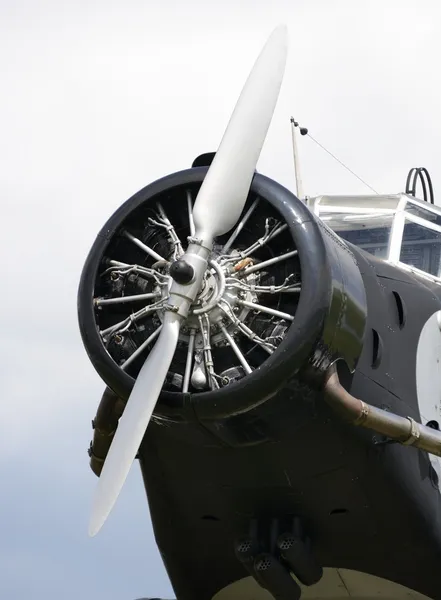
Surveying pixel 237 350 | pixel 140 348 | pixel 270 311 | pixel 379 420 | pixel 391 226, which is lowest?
pixel 379 420

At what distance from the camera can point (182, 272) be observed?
1141 cm

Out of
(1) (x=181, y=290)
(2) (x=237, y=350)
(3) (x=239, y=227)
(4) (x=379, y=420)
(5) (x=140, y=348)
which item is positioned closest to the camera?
(1) (x=181, y=290)

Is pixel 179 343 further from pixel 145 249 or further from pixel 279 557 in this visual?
pixel 279 557

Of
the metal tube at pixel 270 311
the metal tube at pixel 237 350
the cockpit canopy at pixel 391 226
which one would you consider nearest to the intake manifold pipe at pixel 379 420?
the metal tube at pixel 270 311

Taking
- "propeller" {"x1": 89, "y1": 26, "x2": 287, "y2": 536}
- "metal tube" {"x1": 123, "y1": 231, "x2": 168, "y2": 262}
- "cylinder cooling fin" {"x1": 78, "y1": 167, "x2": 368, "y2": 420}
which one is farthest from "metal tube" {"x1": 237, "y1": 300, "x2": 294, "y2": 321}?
"metal tube" {"x1": 123, "y1": 231, "x2": 168, "y2": 262}

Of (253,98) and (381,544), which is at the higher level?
(253,98)

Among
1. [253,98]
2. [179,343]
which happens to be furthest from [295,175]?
[179,343]

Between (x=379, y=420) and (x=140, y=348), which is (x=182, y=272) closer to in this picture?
(x=140, y=348)

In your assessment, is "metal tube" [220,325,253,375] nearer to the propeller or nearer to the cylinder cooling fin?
the cylinder cooling fin

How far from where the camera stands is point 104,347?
39.6ft

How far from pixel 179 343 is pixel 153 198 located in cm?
123

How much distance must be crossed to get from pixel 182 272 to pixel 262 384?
1062 millimetres

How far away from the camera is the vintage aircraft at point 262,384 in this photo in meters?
11.7

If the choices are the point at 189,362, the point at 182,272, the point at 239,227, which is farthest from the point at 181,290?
the point at 239,227
